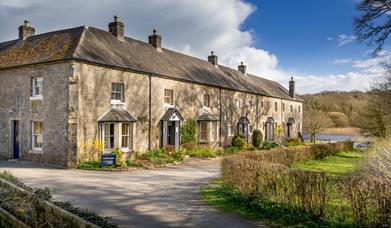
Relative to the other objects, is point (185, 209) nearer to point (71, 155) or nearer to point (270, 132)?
point (71, 155)

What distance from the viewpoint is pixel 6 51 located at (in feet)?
79.4

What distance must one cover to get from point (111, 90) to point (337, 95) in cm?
7811

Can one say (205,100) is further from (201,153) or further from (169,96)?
(201,153)

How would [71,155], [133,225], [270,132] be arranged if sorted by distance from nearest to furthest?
1. [133,225]
2. [71,155]
3. [270,132]

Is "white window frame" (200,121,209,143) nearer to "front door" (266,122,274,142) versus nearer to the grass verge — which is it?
"front door" (266,122,274,142)

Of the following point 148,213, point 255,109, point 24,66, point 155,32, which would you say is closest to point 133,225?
point 148,213

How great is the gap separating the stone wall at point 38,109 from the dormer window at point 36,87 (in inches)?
9.4

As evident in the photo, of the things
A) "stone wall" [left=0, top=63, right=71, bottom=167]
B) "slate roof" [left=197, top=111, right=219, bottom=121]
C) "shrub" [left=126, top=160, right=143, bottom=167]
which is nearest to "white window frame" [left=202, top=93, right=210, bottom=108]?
"slate roof" [left=197, top=111, right=219, bottom=121]

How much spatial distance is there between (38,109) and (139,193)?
1151 centimetres

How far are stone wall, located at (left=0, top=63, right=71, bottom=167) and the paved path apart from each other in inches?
54.1

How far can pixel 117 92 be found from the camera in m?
21.7

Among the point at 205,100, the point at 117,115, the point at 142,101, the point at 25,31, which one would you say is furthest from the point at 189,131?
the point at 25,31

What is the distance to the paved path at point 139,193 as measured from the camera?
8.99 m

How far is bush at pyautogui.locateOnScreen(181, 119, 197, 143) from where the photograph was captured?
89.1 feet
